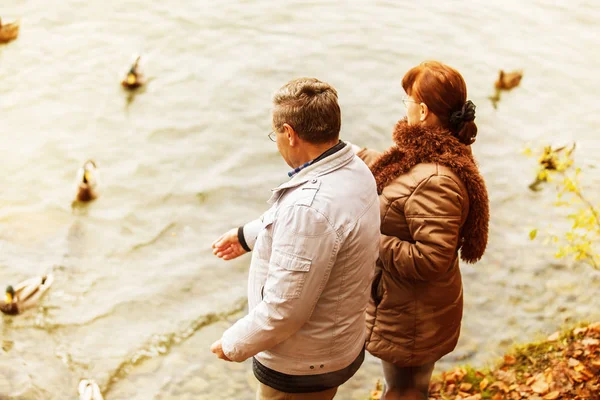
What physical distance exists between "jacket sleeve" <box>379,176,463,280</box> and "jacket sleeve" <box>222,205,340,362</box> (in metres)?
0.53

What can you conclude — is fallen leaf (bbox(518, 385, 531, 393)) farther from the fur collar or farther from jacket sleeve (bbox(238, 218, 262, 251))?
jacket sleeve (bbox(238, 218, 262, 251))

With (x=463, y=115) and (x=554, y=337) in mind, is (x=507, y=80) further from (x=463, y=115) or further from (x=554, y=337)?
(x=463, y=115)

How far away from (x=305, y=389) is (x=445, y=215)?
0.95 meters

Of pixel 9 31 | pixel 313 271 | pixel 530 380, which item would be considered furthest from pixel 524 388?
pixel 9 31

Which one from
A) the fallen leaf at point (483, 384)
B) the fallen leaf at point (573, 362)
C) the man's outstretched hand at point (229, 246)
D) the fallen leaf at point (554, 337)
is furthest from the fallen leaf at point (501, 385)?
the man's outstretched hand at point (229, 246)

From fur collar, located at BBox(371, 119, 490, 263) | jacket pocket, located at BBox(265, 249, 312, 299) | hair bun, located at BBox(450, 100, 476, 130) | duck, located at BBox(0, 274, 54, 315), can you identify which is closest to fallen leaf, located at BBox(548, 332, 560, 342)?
fur collar, located at BBox(371, 119, 490, 263)

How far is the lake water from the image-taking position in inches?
208

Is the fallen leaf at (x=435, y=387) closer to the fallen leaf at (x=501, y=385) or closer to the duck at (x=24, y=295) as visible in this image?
the fallen leaf at (x=501, y=385)

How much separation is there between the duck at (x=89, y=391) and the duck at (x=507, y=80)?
6.49 m

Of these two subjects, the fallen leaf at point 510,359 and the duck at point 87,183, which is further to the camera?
the duck at point 87,183

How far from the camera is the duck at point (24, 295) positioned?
17.6 ft

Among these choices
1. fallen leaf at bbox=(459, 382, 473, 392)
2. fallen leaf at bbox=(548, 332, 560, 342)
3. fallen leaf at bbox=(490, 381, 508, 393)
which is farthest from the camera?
fallen leaf at bbox=(548, 332, 560, 342)

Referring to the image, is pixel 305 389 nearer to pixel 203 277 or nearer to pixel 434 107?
pixel 434 107

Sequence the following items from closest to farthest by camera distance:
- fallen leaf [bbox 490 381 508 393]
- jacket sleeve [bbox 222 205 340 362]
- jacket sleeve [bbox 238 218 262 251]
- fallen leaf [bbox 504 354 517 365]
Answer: jacket sleeve [bbox 222 205 340 362] → jacket sleeve [bbox 238 218 262 251] → fallen leaf [bbox 490 381 508 393] → fallen leaf [bbox 504 354 517 365]
